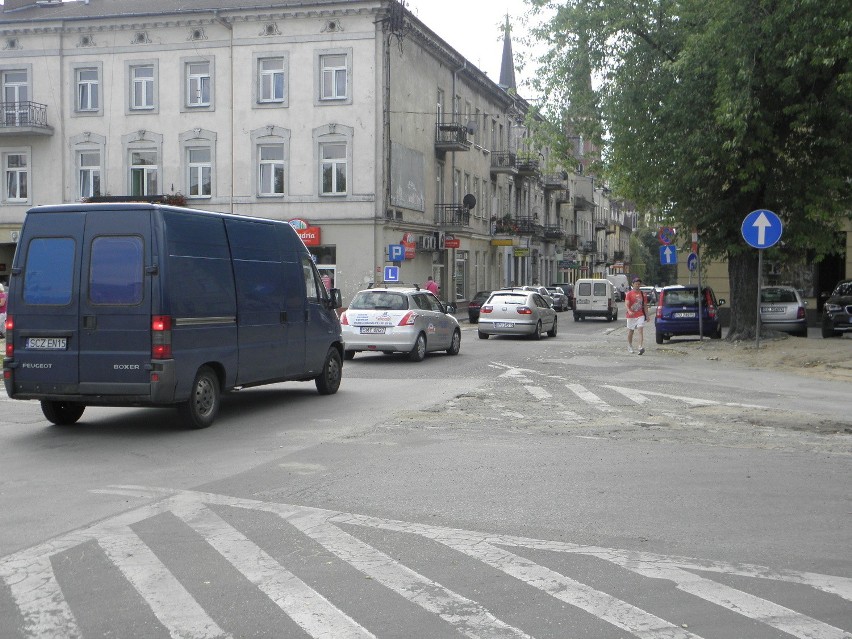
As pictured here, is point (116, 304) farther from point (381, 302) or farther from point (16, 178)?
point (16, 178)

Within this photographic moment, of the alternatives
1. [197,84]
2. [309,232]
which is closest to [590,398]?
[309,232]

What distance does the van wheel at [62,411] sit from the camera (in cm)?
1139

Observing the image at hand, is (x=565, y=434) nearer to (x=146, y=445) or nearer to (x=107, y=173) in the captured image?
(x=146, y=445)

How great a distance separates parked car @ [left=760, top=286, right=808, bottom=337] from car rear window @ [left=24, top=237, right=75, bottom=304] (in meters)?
21.1

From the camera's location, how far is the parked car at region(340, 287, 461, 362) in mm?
20281

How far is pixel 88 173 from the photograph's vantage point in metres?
41.8

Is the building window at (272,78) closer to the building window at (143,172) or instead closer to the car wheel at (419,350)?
the building window at (143,172)

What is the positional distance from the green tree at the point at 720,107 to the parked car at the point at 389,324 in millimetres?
6980

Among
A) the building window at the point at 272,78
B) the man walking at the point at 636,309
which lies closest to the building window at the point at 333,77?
the building window at the point at 272,78

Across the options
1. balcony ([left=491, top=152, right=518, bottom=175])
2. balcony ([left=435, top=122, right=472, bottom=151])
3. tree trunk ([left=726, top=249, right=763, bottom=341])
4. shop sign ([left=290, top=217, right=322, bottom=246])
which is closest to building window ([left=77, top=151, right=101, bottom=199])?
shop sign ([left=290, top=217, right=322, bottom=246])

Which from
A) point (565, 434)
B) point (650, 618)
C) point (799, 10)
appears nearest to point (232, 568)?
point (650, 618)

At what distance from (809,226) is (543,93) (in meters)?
7.66

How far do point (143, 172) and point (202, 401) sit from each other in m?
32.1

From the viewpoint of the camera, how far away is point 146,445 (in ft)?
33.2
